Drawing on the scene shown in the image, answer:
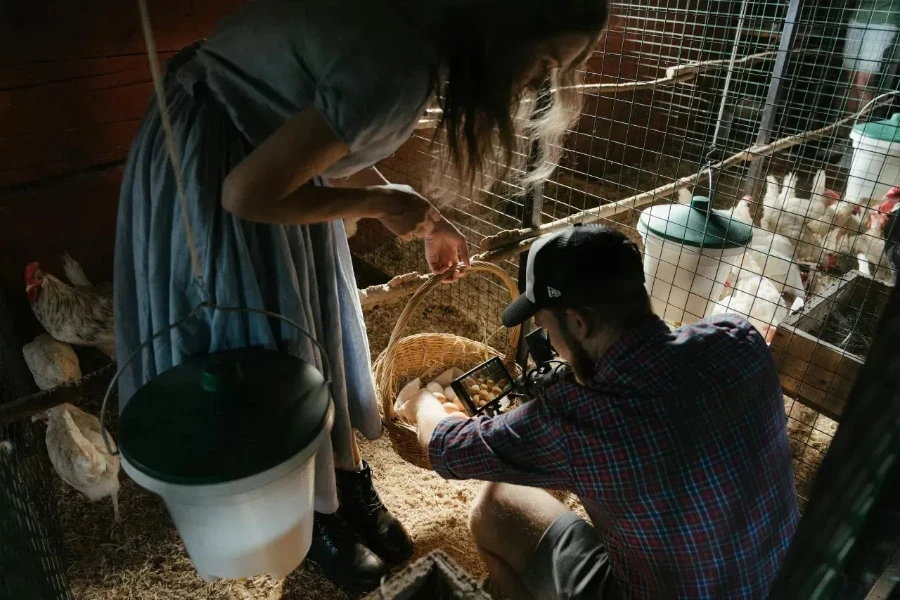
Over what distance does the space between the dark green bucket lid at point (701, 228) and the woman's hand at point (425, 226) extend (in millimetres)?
761

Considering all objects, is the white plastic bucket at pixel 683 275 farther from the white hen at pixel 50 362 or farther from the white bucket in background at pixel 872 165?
the white hen at pixel 50 362

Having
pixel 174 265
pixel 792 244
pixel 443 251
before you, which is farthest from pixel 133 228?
pixel 792 244

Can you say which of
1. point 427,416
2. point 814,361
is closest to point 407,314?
point 427,416

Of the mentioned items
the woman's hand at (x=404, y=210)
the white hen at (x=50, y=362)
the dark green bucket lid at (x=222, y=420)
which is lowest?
the white hen at (x=50, y=362)

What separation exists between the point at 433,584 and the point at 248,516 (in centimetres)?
27

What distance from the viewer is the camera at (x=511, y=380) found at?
140 centimetres

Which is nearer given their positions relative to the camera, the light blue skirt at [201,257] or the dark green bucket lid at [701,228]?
the light blue skirt at [201,257]

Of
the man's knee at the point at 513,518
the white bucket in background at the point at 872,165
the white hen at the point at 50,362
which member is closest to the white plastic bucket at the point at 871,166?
the white bucket in background at the point at 872,165

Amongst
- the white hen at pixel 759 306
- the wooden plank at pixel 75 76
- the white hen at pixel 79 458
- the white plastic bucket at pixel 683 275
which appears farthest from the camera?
the white hen at pixel 759 306

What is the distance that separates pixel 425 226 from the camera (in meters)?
1.21

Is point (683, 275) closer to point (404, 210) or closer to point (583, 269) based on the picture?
point (583, 269)

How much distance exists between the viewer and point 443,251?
1501 mm

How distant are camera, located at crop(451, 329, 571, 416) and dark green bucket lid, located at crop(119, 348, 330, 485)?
0.52 meters

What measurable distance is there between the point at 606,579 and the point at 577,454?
0.35 m
